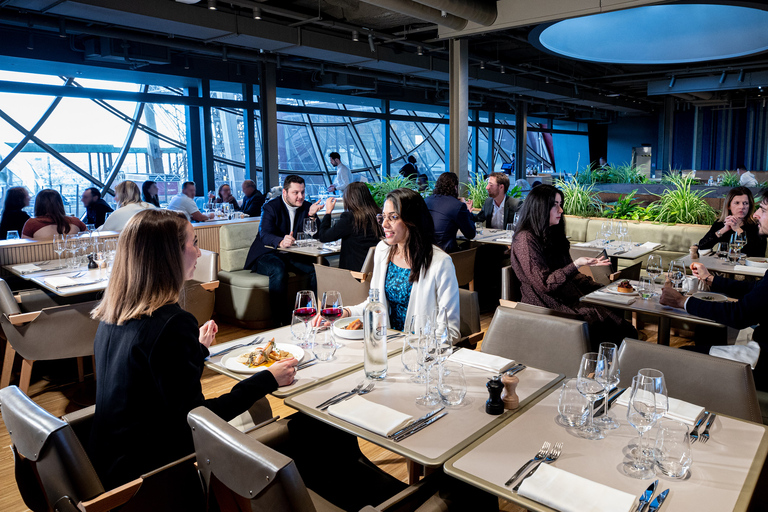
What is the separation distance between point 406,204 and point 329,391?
128 centimetres

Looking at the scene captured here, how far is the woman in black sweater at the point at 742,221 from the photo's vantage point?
495cm

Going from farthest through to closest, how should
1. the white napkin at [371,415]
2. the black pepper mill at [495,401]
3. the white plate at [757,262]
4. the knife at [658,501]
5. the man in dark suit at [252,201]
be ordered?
1. the man in dark suit at [252,201]
2. the white plate at [757,262]
3. the black pepper mill at [495,401]
4. the white napkin at [371,415]
5. the knife at [658,501]

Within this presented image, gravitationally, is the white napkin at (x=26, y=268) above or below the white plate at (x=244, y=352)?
above

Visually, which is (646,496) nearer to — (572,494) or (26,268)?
(572,494)

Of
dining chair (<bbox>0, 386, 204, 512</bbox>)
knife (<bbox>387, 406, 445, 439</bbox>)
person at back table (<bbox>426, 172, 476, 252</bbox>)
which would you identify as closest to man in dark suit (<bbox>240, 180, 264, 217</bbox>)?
person at back table (<bbox>426, 172, 476, 252</bbox>)

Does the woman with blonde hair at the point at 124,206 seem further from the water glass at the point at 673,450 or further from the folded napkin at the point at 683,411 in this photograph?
the water glass at the point at 673,450

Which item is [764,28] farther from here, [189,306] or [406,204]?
[189,306]

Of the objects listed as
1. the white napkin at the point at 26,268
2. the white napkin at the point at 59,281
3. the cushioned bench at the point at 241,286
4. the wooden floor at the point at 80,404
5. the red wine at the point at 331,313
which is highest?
the red wine at the point at 331,313

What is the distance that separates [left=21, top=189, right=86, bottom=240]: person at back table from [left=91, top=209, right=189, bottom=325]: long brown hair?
3876mm

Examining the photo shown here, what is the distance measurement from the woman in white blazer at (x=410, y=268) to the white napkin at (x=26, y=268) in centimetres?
295

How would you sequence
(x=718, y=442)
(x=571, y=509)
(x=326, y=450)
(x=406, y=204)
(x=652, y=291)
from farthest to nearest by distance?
(x=652, y=291) < (x=406, y=204) < (x=326, y=450) < (x=718, y=442) < (x=571, y=509)

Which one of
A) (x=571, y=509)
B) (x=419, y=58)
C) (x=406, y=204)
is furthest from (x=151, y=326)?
(x=419, y=58)

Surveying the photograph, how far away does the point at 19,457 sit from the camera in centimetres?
173

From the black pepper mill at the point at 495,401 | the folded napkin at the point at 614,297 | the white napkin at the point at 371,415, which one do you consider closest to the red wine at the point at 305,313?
the white napkin at the point at 371,415
